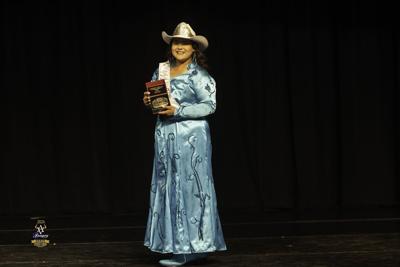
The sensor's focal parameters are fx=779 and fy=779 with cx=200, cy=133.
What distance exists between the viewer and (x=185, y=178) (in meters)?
3.65

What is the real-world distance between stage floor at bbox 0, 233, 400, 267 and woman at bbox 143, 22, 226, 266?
20 cm

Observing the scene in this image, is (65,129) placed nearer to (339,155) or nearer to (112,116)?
(112,116)

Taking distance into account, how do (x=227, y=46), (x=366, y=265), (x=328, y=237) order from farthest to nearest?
(x=227, y=46) < (x=328, y=237) < (x=366, y=265)

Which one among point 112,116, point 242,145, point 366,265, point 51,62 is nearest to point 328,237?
point 366,265

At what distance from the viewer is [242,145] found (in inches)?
251

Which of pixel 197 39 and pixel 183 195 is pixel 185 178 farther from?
pixel 197 39

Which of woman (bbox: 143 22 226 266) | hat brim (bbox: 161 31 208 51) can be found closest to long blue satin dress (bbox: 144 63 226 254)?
woman (bbox: 143 22 226 266)

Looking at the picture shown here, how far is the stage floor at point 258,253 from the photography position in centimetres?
381

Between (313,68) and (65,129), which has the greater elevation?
(313,68)

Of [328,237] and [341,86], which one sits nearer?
[328,237]

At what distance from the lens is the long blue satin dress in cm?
363

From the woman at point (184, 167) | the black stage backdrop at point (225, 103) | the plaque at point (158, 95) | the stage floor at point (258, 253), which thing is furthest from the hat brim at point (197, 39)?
the black stage backdrop at point (225, 103)

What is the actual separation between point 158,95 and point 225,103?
281 centimetres

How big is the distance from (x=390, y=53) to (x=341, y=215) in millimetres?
1562
